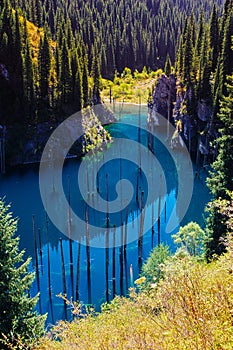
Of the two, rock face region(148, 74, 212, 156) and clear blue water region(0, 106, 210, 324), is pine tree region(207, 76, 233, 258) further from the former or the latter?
rock face region(148, 74, 212, 156)

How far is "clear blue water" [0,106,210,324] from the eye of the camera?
3469cm

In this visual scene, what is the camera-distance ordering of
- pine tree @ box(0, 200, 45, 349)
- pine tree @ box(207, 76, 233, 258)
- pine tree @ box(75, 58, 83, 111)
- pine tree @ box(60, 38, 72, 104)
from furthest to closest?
pine tree @ box(75, 58, 83, 111)
pine tree @ box(60, 38, 72, 104)
pine tree @ box(207, 76, 233, 258)
pine tree @ box(0, 200, 45, 349)

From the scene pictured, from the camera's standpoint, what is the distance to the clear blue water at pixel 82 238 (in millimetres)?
34688

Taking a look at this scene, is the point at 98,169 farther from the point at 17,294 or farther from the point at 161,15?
the point at 161,15

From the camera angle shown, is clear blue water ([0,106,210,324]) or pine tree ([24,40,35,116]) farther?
pine tree ([24,40,35,116])

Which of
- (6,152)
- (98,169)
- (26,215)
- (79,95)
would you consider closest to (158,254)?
(26,215)

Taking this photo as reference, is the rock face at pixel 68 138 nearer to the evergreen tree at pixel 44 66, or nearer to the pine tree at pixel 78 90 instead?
the pine tree at pixel 78 90

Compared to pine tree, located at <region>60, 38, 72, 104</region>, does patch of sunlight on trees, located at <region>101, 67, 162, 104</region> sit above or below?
below

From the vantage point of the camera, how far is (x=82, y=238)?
145 ft

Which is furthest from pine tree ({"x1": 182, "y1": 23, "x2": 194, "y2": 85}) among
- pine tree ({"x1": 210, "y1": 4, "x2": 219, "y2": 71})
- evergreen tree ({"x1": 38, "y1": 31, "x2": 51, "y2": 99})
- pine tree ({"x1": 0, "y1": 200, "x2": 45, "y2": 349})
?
pine tree ({"x1": 0, "y1": 200, "x2": 45, "y2": 349})

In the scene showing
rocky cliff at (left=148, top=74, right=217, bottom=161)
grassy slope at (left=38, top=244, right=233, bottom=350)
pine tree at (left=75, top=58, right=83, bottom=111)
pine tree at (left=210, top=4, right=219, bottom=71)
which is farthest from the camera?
pine tree at (left=75, top=58, right=83, bottom=111)

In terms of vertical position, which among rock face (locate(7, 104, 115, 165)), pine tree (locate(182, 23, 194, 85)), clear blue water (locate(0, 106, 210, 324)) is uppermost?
pine tree (locate(182, 23, 194, 85))

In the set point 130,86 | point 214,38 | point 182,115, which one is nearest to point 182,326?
point 182,115

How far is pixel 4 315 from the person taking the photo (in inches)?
730
